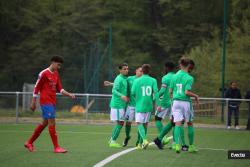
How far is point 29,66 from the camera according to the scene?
2240 inches

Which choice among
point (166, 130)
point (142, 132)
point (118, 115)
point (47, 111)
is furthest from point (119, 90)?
point (47, 111)

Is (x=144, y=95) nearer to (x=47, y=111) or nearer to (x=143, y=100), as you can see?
(x=143, y=100)

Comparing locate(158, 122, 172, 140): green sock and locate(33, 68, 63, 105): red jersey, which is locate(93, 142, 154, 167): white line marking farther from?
locate(33, 68, 63, 105): red jersey

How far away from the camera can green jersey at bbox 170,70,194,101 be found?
17106mm

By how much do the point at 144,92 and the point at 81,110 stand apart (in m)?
15.5

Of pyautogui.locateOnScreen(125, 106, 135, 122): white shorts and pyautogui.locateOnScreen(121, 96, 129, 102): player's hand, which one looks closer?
pyautogui.locateOnScreen(121, 96, 129, 102): player's hand

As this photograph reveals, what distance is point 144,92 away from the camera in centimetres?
1831

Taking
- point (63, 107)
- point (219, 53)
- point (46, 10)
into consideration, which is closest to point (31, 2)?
point (46, 10)

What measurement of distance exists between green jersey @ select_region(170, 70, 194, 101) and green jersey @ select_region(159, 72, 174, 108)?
123cm

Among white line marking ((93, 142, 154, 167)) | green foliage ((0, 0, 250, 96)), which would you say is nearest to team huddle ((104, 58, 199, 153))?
white line marking ((93, 142, 154, 167))

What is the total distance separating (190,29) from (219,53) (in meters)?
14.0

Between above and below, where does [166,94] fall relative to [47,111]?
above

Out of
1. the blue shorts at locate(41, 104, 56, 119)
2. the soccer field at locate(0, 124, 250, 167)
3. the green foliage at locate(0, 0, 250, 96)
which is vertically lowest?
the soccer field at locate(0, 124, 250, 167)

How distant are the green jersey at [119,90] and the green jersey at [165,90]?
1.07 meters
